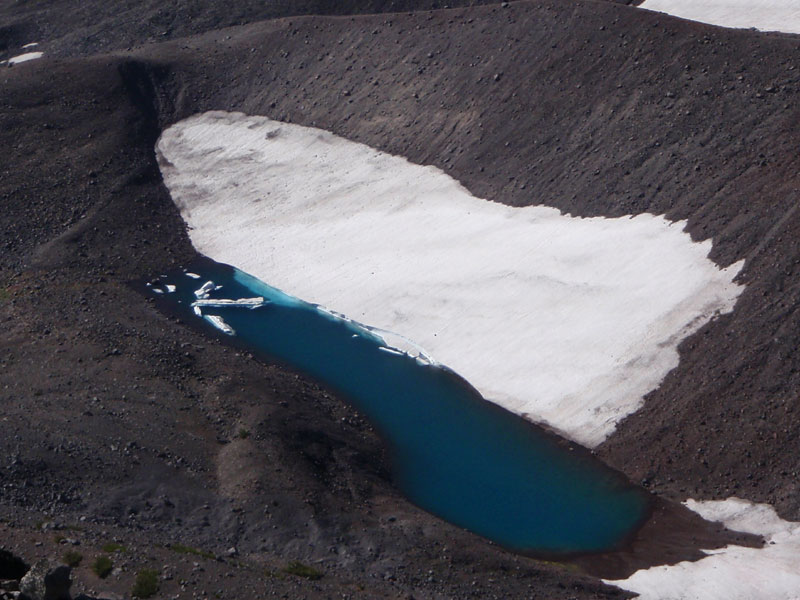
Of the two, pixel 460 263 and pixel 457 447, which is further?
pixel 460 263

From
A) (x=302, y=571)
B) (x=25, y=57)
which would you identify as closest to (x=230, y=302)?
(x=302, y=571)

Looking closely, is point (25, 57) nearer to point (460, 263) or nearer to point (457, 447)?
point (460, 263)

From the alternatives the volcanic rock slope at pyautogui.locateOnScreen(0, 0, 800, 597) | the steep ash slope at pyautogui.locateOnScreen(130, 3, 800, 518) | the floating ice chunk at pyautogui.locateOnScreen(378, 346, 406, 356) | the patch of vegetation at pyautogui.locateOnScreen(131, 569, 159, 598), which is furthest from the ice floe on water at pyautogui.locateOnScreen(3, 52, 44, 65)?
the patch of vegetation at pyautogui.locateOnScreen(131, 569, 159, 598)

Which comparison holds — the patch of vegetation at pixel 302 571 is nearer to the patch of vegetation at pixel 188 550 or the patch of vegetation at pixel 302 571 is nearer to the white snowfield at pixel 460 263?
the patch of vegetation at pixel 188 550

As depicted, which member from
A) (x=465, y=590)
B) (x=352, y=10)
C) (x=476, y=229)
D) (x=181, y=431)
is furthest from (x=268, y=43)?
(x=465, y=590)

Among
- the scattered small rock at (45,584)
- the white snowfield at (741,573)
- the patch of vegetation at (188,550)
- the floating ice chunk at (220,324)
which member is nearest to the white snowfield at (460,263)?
the floating ice chunk at (220,324)

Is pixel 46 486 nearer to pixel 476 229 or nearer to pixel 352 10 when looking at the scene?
pixel 476 229
